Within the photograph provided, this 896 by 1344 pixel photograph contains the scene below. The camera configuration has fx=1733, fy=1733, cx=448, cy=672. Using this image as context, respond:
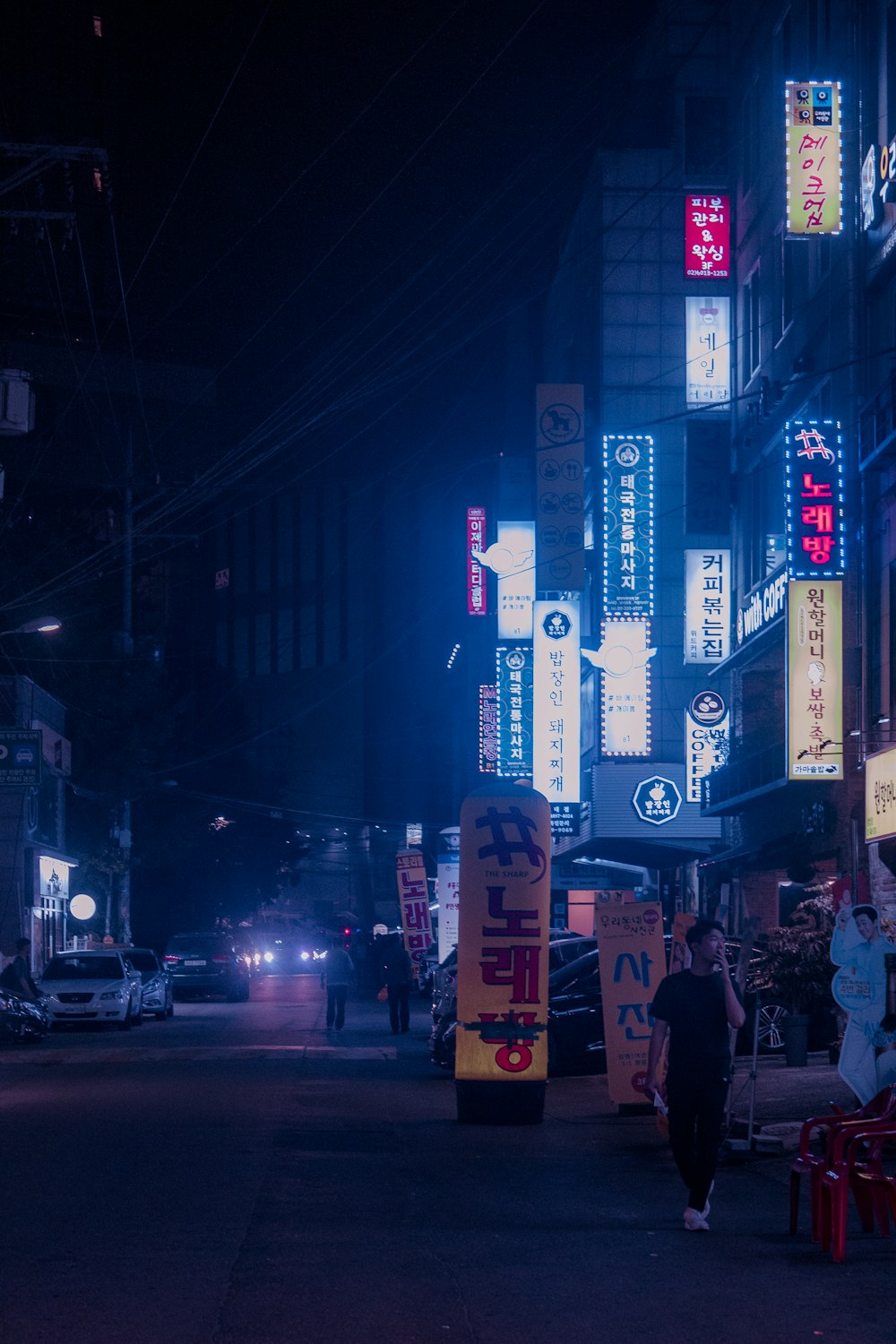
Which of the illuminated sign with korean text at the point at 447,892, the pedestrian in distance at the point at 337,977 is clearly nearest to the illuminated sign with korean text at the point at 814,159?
the pedestrian in distance at the point at 337,977

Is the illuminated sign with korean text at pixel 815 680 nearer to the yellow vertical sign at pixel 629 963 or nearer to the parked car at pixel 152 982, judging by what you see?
the yellow vertical sign at pixel 629 963

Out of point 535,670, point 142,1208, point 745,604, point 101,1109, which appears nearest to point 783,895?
point 745,604

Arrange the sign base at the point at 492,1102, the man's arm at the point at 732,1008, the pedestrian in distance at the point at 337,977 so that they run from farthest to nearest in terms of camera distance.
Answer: the pedestrian in distance at the point at 337,977
the sign base at the point at 492,1102
the man's arm at the point at 732,1008

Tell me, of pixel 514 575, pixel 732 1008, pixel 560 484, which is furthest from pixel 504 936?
pixel 514 575

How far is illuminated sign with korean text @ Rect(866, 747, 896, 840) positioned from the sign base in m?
7.67

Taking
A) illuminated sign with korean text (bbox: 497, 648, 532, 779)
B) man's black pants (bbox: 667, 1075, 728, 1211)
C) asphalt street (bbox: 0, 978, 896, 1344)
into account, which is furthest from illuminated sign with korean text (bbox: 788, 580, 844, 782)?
illuminated sign with korean text (bbox: 497, 648, 532, 779)

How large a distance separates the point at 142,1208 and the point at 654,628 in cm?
3410

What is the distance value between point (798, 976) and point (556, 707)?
19.6 meters

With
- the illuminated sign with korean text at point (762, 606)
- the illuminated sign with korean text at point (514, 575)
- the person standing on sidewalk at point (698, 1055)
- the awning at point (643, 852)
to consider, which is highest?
the illuminated sign with korean text at point (514, 575)

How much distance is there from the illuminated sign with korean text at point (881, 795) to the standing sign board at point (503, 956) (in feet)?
23.6

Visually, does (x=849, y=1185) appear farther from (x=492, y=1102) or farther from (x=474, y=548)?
(x=474, y=548)

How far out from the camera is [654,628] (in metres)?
43.4

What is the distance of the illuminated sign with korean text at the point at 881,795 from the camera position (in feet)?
71.2

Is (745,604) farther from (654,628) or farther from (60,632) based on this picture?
(60,632)
